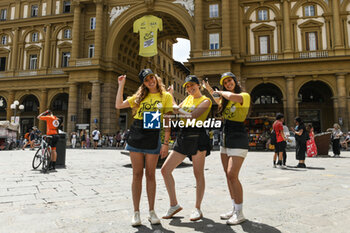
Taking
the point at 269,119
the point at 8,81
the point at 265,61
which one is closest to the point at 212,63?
the point at 265,61

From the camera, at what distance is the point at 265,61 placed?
2508 cm

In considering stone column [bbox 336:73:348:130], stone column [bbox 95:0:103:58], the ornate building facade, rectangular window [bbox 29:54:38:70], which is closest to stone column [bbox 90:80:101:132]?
the ornate building facade

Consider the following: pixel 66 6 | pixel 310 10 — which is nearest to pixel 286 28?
pixel 310 10

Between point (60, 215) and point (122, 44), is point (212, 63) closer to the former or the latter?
point (122, 44)

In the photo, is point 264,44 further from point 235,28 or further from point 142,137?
point 142,137

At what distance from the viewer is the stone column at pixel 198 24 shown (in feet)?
83.4

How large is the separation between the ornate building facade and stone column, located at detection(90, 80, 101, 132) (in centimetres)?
11

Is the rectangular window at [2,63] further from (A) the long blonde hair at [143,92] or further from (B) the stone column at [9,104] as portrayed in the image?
(A) the long blonde hair at [143,92]

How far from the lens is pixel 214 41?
1026 inches

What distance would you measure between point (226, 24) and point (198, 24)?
284 centimetres

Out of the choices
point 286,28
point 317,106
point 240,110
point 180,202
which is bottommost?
point 180,202

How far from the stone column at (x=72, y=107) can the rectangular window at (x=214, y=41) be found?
51.6 ft

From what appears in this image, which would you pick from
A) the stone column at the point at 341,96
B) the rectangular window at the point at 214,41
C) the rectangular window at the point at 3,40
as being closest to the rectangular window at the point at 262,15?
the rectangular window at the point at 214,41

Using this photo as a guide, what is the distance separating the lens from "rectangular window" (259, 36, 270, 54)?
85.4ft
